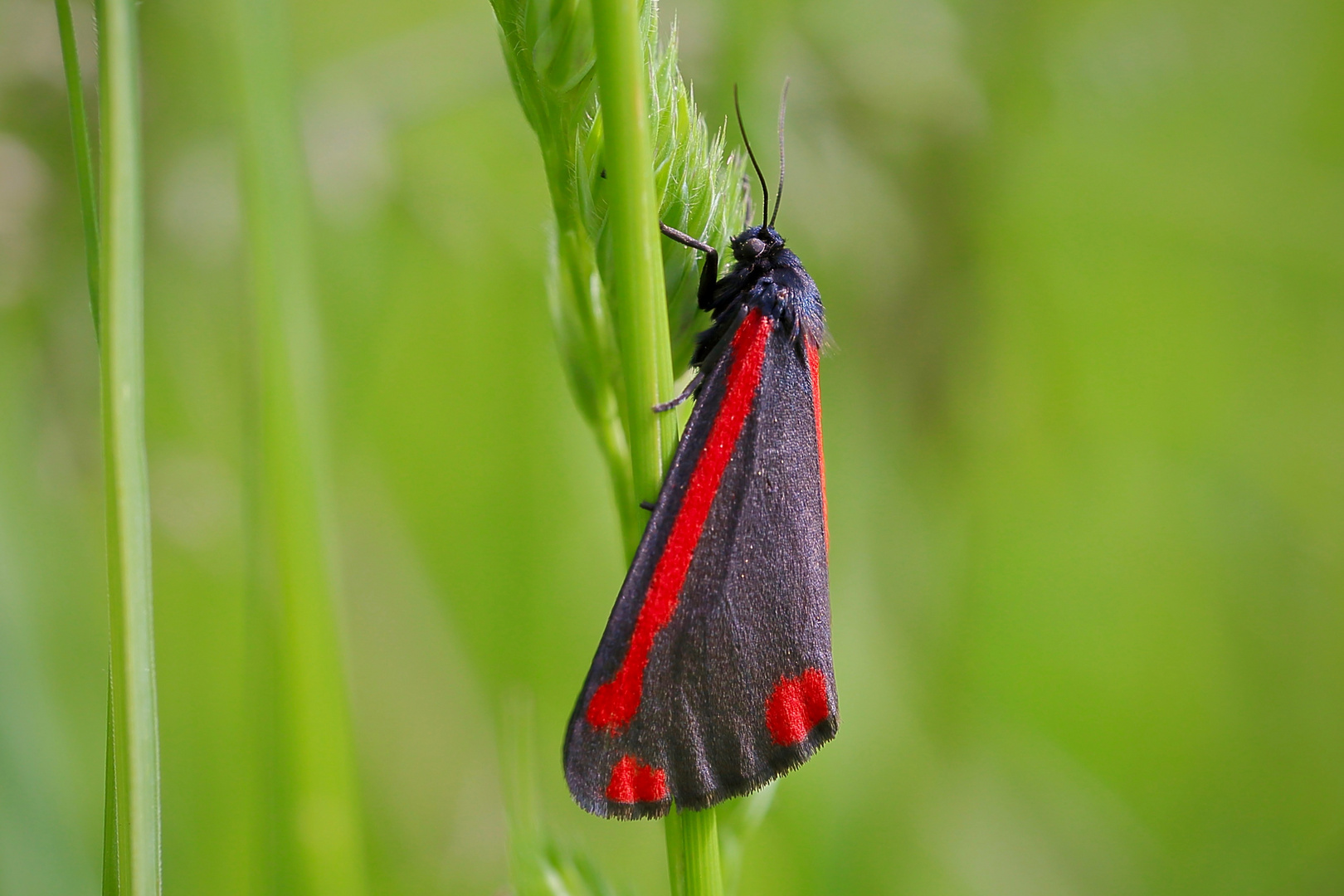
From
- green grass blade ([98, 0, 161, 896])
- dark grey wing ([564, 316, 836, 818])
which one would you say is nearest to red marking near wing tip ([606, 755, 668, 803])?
dark grey wing ([564, 316, 836, 818])

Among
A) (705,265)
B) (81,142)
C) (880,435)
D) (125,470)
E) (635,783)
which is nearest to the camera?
(125,470)

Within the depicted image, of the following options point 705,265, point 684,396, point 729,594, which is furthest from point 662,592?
point 705,265

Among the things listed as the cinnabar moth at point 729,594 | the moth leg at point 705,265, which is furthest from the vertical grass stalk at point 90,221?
the moth leg at point 705,265

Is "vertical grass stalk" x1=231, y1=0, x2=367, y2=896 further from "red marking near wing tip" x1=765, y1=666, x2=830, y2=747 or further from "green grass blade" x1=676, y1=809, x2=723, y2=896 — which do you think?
"red marking near wing tip" x1=765, y1=666, x2=830, y2=747

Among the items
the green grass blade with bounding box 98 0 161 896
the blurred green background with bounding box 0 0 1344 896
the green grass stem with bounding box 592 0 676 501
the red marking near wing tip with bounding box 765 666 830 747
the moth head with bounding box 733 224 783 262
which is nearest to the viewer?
the green grass blade with bounding box 98 0 161 896

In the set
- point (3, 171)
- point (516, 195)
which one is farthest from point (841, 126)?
point (3, 171)

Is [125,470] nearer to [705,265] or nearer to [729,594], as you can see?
[729,594]
